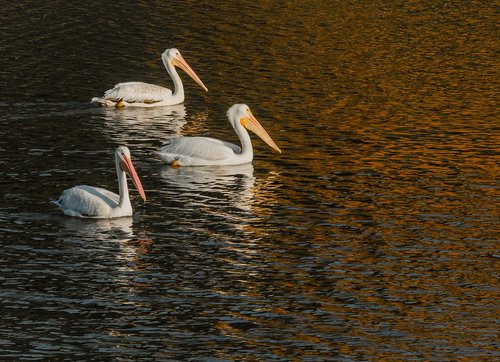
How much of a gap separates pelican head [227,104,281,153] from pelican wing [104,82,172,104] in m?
4.30

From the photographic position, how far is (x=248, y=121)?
881 inches

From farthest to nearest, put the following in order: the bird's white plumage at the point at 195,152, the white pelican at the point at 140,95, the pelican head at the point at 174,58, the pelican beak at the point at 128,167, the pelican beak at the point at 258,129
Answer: the pelican head at the point at 174,58 → the white pelican at the point at 140,95 → the pelican beak at the point at 258,129 → the bird's white plumage at the point at 195,152 → the pelican beak at the point at 128,167

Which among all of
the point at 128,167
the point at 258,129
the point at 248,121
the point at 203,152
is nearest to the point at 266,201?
the point at 128,167

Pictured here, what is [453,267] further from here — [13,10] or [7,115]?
[13,10]

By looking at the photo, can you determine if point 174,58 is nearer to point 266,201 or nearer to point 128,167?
point 266,201

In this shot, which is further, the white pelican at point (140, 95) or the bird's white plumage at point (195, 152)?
the white pelican at point (140, 95)

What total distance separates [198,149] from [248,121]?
1.40 meters

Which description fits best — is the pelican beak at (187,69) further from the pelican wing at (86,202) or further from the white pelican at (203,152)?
the pelican wing at (86,202)

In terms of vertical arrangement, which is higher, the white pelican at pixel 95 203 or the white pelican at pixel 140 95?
the white pelican at pixel 140 95

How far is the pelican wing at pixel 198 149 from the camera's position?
21391mm

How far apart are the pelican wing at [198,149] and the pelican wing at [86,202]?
3.46 metres

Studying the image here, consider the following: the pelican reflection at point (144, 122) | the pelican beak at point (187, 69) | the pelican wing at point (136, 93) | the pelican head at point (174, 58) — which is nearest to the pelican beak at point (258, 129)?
the pelican reflection at point (144, 122)

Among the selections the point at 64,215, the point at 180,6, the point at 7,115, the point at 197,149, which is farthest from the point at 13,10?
the point at 64,215

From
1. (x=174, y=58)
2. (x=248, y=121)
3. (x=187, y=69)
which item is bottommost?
(x=248, y=121)
